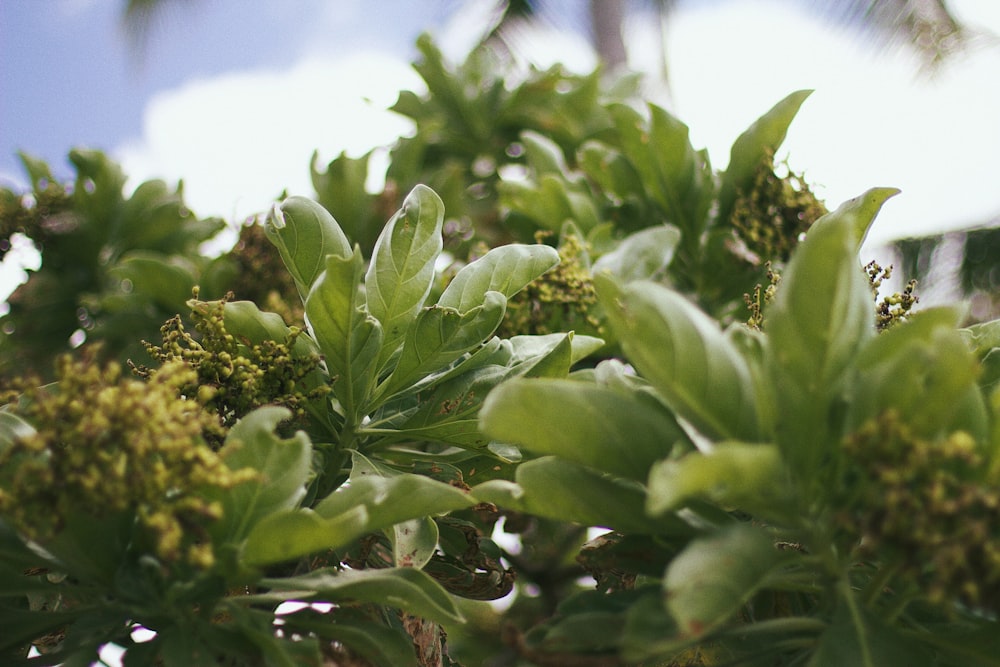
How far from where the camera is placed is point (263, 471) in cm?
109

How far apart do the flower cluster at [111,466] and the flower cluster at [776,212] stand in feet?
5.56

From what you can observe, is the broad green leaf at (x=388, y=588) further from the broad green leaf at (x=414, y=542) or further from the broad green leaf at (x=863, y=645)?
the broad green leaf at (x=863, y=645)

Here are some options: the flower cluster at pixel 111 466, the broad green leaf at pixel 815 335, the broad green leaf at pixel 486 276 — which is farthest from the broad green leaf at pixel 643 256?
the flower cluster at pixel 111 466

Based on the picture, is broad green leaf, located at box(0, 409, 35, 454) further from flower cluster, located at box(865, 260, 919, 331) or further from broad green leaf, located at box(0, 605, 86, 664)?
flower cluster, located at box(865, 260, 919, 331)

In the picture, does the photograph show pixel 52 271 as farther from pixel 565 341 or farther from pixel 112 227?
pixel 565 341

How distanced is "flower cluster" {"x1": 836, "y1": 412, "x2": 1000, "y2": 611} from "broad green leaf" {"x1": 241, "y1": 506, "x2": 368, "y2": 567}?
565 mm

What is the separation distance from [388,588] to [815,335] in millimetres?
630

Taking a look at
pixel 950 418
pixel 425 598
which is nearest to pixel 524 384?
pixel 425 598

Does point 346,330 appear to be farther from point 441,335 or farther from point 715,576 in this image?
point 715,576

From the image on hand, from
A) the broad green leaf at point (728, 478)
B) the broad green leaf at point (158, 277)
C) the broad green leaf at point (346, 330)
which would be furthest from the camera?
the broad green leaf at point (158, 277)

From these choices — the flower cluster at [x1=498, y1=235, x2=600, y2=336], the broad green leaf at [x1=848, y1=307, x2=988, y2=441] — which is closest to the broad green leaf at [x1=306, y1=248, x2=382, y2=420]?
the flower cluster at [x1=498, y1=235, x2=600, y2=336]

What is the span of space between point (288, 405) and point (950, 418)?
0.97 metres

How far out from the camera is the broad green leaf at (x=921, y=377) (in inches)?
35.6

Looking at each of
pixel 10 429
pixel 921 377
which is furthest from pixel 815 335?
pixel 10 429
